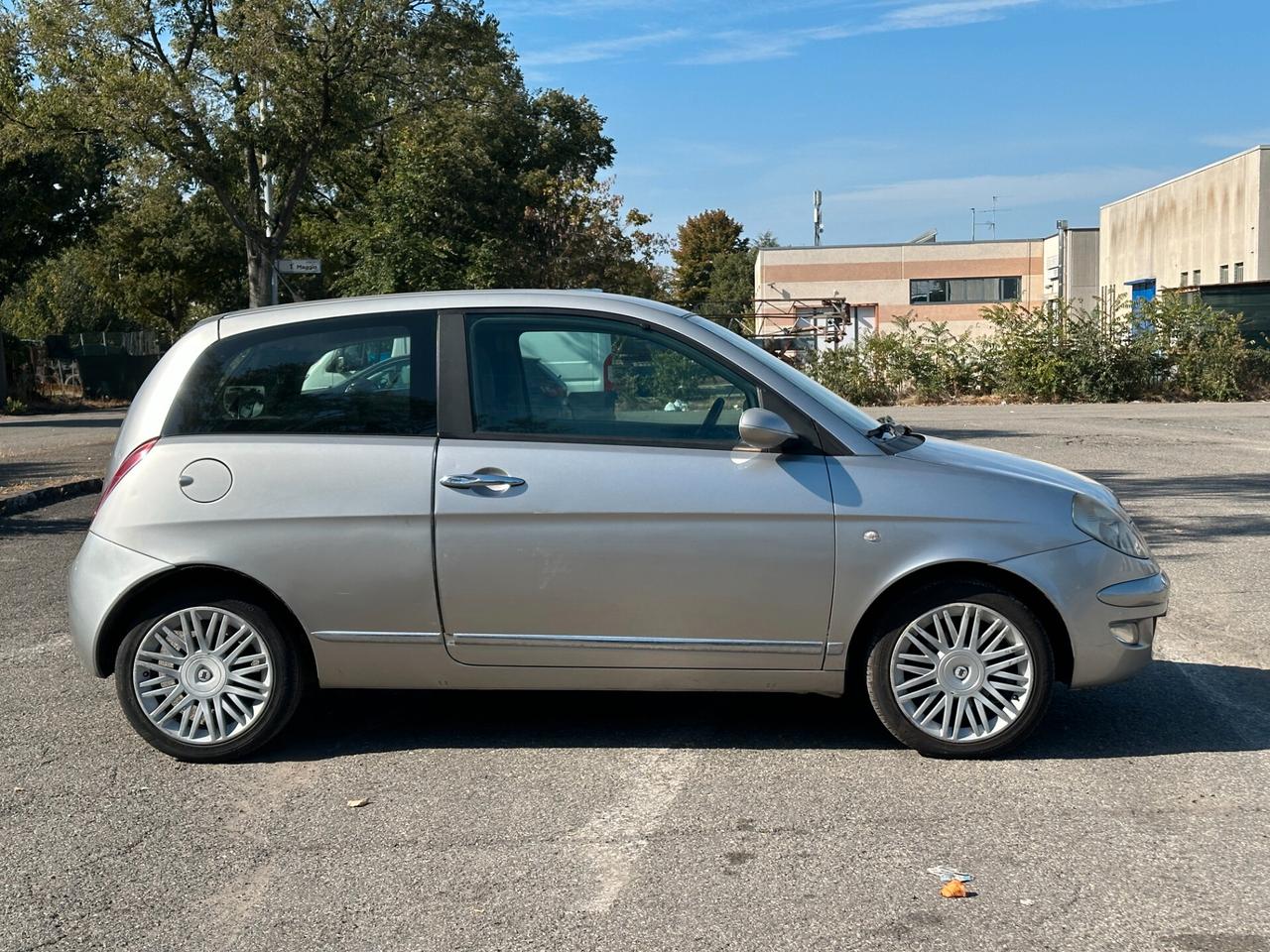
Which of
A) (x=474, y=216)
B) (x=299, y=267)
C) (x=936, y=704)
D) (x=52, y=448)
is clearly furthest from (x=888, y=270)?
(x=936, y=704)

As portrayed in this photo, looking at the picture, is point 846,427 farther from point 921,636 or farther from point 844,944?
point 844,944

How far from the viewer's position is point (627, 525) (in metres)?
4.91

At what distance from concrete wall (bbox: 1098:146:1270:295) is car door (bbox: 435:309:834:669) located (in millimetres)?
44413

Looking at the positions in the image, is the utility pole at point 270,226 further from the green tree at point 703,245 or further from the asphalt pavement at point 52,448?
the green tree at point 703,245

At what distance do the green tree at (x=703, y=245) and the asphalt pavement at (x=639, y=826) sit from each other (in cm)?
9588

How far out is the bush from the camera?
102 ft

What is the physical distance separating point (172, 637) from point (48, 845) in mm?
982

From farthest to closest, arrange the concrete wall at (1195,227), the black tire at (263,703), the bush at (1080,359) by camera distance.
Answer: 1. the concrete wall at (1195,227)
2. the bush at (1080,359)
3. the black tire at (263,703)

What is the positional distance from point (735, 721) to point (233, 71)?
17.5 meters

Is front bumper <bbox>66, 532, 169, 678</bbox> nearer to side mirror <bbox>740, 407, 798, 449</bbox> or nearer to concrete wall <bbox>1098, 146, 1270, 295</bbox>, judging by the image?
side mirror <bbox>740, 407, 798, 449</bbox>

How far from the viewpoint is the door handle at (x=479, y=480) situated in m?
4.95

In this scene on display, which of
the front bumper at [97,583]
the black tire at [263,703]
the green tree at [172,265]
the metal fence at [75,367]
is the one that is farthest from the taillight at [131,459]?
the metal fence at [75,367]

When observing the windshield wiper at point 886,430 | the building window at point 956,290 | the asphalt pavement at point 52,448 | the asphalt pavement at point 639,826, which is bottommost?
the asphalt pavement at point 639,826

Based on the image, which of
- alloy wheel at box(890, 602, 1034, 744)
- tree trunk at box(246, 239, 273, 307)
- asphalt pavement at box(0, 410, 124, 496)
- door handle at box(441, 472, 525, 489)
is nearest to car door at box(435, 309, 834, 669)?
door handle at box(441, 472, 525, 489)
